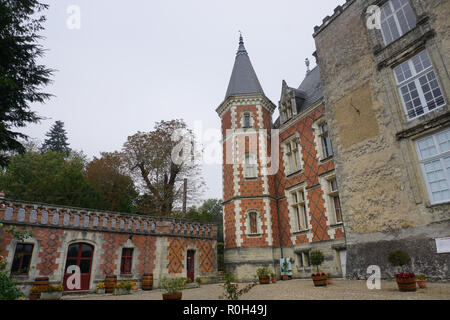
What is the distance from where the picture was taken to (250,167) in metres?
16.5

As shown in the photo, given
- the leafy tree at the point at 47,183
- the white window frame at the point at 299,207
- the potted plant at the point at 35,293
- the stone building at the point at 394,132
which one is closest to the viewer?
the stone building at the point at 394,132

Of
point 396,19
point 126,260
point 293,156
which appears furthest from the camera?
point 293,156

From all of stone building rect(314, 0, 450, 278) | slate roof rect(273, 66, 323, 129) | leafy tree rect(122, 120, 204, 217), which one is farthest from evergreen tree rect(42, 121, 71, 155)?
stone building rect(314, 0, 450, 278)

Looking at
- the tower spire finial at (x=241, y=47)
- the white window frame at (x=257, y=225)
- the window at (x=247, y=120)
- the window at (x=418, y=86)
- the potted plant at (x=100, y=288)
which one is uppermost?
the tower spire finial at (x=241, y=47)

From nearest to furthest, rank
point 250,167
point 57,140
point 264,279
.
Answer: point 264,279 → point 250,167 → point 57,140

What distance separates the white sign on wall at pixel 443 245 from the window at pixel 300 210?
7.21m

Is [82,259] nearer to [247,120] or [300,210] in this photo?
[300,210]

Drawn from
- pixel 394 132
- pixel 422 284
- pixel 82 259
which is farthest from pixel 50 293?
pixel 394 132

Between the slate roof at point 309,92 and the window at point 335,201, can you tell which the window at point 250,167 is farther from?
the window at point 335,201

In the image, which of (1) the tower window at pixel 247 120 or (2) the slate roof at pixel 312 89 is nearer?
(2) the slate roof at pixel 312 89

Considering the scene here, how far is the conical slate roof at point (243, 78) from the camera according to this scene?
1856 cm

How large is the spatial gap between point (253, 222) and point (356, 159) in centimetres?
740

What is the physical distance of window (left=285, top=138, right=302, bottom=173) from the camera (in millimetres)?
15422

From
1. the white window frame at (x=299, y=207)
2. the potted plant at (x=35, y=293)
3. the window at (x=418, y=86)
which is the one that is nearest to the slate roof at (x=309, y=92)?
the white window frame at (x=299, y=207)
